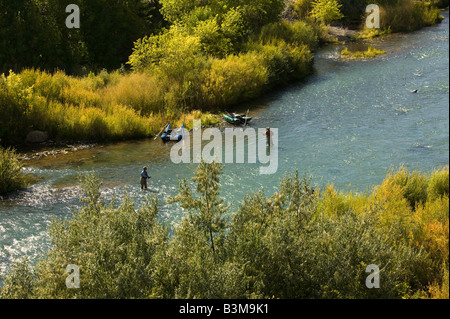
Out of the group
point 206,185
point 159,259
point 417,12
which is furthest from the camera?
point 417,12

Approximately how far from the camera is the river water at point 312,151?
20.5 meters

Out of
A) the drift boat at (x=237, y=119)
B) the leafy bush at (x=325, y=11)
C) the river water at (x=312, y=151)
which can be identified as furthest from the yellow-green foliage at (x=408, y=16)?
the drift boat at (x=237, y=119)

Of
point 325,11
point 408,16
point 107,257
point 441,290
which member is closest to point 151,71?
point 107,257

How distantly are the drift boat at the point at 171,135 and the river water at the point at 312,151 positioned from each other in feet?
2.69

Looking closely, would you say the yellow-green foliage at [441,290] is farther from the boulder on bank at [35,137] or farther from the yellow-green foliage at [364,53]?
the yellow-green foliage at [364,53]

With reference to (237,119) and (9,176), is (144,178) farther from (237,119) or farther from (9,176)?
(237,119)

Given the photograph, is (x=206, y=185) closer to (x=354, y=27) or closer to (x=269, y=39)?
(x=269, y=39)

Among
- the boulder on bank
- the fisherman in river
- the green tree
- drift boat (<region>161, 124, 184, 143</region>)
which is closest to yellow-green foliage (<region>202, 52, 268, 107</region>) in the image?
drift boat (<region>161, 124, 184, 143</region>)

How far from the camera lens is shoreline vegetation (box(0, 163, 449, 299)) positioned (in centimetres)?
1148

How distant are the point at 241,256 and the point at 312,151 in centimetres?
1373
